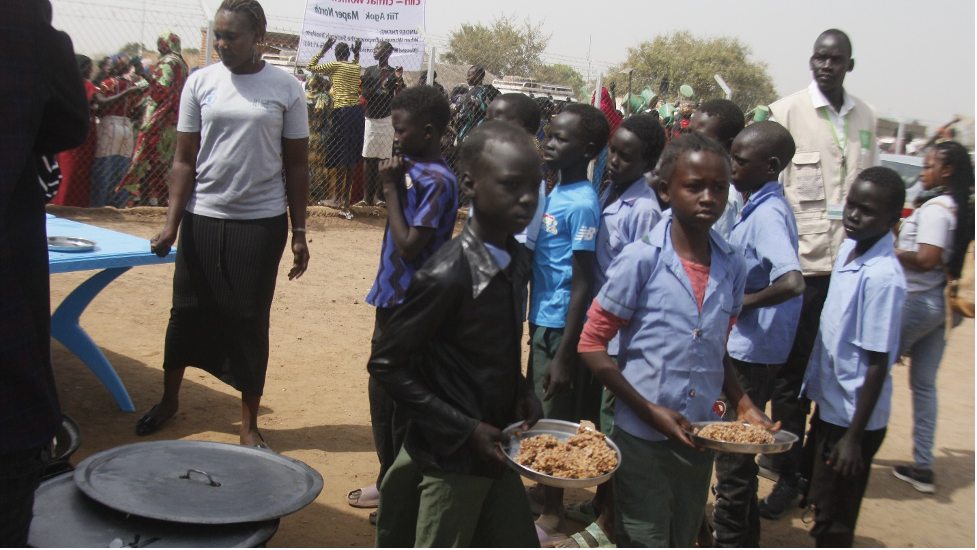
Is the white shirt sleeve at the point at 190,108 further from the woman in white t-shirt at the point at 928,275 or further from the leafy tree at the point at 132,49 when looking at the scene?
the leafy tree at the point at 132,49

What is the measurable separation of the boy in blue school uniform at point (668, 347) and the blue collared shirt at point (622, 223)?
2.29ft

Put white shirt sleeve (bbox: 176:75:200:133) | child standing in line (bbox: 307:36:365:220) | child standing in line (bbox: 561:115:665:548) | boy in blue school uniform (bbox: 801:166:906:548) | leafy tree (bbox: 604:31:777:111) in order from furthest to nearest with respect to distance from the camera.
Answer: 1. leafy tree (bbox: 604:31:777:111)
2. child standing in line (bbox: 307:36:365:220)
3. white shirt sleeve (bbox: 176:75:200:133)
4. child standing in line (bbox: 561:115:665:548)
5. boy in blue school uniform (bbox: 801:166:906:548)

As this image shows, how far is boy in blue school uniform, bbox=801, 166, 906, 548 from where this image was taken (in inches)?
108

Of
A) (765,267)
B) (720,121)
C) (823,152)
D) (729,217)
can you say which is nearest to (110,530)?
(765,267)

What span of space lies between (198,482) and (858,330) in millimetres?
2487

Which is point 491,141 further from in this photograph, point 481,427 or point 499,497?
point 499,497

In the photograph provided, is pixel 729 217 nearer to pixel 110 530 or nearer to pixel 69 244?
pixel 110 530

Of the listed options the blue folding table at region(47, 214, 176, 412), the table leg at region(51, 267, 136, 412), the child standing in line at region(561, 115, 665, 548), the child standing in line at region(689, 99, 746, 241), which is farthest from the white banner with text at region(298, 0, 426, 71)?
the child standing in line at region(561, 115, 665, 548)

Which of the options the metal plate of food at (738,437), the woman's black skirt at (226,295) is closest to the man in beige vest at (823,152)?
the metal plate of food at (738,437)

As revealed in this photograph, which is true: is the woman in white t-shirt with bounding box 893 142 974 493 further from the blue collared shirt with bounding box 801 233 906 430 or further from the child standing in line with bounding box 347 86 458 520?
the child standing in line with bounding box 347 86 458 520

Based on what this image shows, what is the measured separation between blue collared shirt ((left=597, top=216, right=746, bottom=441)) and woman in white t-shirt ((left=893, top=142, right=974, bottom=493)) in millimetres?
2198

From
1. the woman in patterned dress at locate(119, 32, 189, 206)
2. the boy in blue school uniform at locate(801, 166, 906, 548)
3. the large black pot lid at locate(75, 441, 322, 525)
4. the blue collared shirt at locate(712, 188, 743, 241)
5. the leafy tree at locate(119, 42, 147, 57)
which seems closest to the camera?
the large black pot lid at locate(75, 441, 322, 525)

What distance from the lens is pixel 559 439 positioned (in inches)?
95.3

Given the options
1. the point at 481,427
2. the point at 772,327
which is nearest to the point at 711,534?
the point at 772,327
